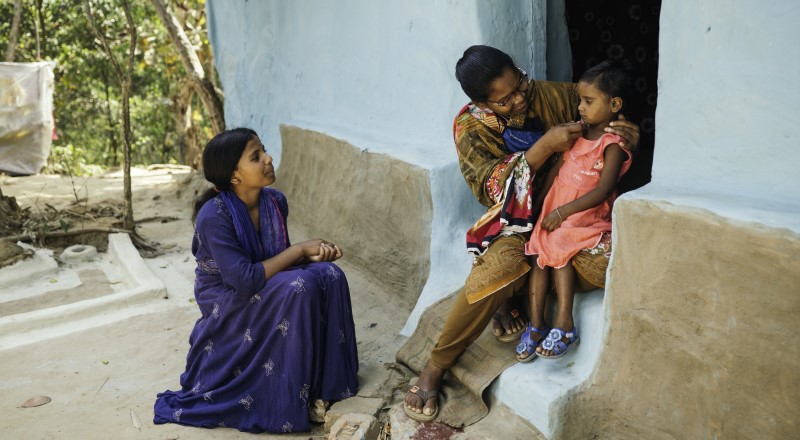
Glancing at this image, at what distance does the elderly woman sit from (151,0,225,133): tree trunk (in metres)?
5.58

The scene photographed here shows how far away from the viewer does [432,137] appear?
3.99 metres

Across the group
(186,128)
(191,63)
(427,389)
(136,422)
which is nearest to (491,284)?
(427,389)

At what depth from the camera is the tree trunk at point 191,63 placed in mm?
7617

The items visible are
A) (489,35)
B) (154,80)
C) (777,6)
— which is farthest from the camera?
(154,80)

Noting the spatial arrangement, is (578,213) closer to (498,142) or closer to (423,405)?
(498,142)

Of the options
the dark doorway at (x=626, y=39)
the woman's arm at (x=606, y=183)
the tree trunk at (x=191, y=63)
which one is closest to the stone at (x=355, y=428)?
the woman's arm at (x=606, y=183)

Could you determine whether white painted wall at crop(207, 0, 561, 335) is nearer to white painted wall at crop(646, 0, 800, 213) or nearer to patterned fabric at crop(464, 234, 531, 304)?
patterned fabric at crop(464, 234, 531, 304)

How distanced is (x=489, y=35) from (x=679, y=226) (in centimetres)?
162

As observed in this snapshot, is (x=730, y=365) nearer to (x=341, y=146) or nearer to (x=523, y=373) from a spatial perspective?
(x=523, y=373)

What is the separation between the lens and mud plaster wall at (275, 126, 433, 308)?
395cm

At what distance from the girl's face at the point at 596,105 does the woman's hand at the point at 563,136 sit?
5 cm

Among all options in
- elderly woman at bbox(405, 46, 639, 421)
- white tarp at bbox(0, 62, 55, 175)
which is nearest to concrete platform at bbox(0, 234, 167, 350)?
elderly woman at bbox(405, 46, 639, 421)

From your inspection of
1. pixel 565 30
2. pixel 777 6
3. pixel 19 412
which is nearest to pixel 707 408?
pixel 777 6

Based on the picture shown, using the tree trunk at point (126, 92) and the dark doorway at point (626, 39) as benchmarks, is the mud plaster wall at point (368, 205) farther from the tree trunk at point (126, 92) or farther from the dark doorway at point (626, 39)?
the dark doorway at point (626, 39)
